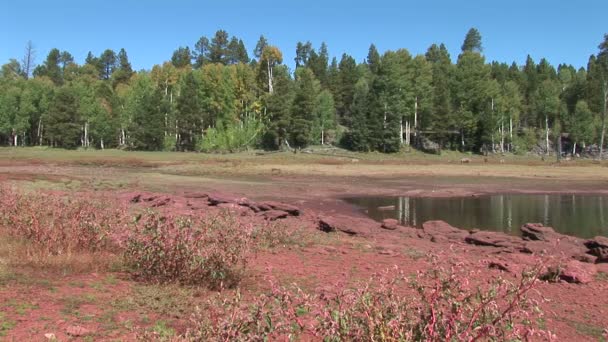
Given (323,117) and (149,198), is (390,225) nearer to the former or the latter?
(149,198)

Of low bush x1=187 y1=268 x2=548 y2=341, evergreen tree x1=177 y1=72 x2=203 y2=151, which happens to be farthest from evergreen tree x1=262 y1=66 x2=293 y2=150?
low bush x1=187 y1=268 x2=548 y2=341

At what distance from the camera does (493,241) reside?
15797 mm

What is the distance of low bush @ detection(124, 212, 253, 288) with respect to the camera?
25.1ft

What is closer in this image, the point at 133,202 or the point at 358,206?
the point at 133,202

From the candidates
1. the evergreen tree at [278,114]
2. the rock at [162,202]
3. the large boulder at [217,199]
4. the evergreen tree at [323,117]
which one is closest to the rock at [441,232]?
the large boulder at [217,199]

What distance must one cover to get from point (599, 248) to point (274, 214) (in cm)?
984

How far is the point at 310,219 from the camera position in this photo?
18766 millimetres

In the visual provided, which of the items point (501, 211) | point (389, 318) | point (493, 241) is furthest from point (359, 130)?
point (389, 318)

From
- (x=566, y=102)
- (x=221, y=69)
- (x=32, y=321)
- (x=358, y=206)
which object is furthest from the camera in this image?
(x=566, y=102)

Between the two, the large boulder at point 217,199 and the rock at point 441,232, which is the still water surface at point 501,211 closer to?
the rock at point 441,232

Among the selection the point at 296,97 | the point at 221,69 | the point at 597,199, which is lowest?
the point at 597,199

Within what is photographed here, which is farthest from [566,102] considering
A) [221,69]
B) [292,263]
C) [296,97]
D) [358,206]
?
[292,263]

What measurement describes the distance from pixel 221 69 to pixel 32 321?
278ft

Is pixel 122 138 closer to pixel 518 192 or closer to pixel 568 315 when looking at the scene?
pixel 518 192
